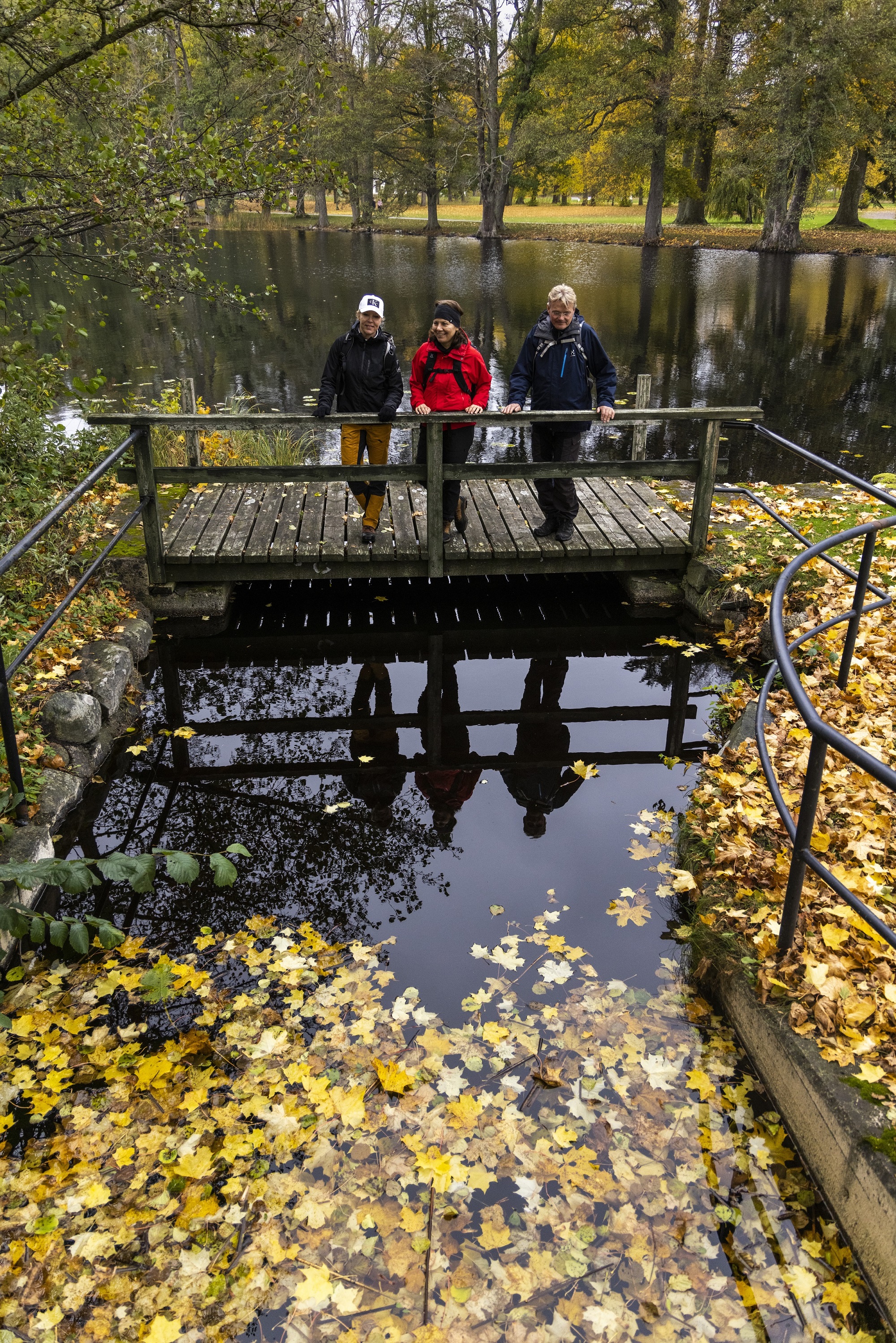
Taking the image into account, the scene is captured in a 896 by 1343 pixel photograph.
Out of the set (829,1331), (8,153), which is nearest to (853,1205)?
(829,1331)

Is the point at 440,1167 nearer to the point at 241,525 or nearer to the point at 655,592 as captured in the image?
the point at 655,592

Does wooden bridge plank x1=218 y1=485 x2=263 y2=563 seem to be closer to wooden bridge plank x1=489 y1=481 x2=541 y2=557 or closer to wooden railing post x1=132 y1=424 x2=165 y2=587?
wooden railing post x1=132 y1=424 x2=165 y2=587

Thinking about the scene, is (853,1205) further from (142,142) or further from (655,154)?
(655,154)

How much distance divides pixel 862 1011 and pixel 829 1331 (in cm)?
93

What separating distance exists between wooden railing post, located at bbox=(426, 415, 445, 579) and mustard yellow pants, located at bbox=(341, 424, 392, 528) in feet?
1.17

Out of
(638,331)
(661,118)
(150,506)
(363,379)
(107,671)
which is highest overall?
(661,118)

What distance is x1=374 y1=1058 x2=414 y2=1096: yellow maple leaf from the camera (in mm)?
3207

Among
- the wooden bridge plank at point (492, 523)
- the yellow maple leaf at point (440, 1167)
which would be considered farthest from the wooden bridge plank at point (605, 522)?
the yellow maple leaf at point (440, 1167)

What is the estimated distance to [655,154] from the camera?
39656mm

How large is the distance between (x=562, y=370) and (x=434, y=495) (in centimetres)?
130

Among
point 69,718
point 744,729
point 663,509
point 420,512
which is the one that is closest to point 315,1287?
point 69,718

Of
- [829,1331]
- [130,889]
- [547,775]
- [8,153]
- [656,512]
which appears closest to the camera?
[829,1331]

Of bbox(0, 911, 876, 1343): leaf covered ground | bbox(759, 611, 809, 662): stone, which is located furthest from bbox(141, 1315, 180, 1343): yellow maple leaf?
bbox(759, 611, 809, 662): stone

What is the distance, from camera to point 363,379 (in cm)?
670
